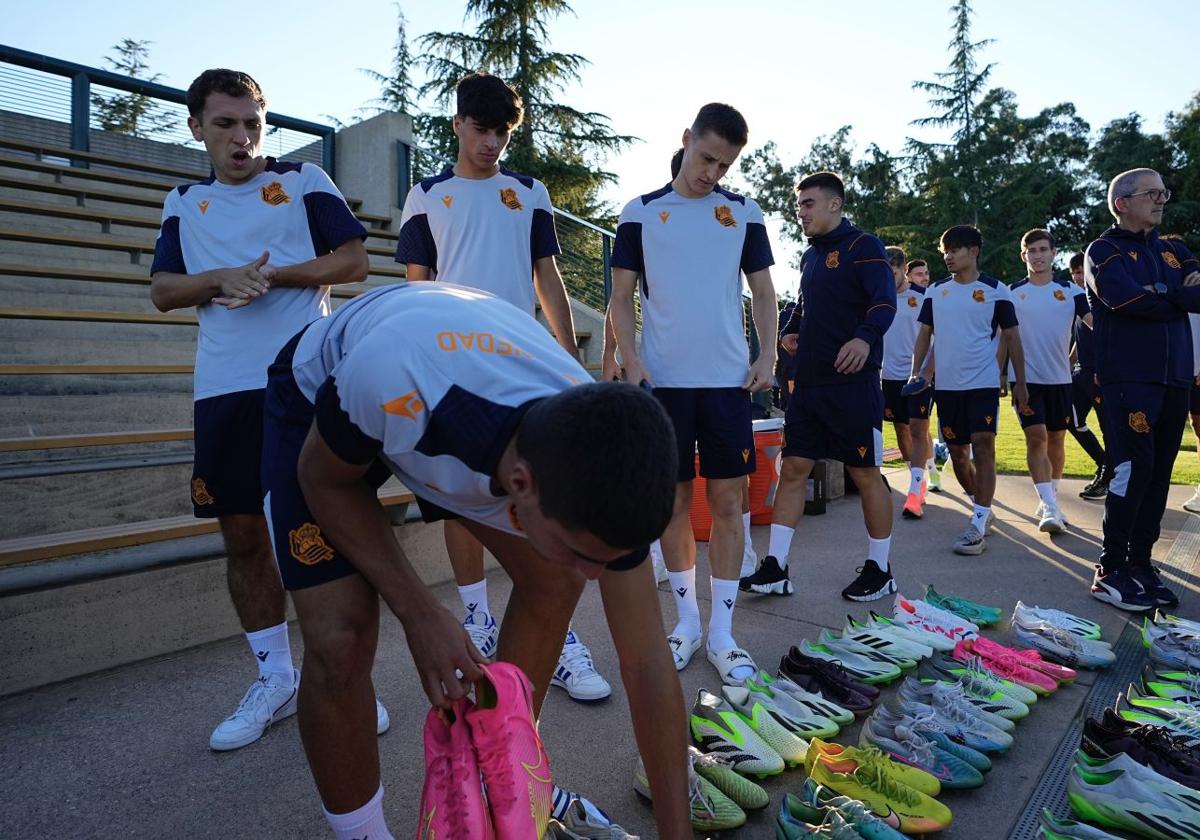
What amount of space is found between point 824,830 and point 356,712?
3.86 ft

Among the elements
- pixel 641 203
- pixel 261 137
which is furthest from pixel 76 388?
pixel 641 203

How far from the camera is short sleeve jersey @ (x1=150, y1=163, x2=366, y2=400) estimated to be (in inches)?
106

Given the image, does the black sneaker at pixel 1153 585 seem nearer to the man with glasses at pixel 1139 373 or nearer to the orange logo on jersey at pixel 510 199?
the man with glasses at pixel 1139 373

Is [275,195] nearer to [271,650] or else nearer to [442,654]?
[271,650]

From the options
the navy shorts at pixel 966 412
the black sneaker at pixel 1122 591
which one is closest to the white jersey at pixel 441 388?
the black sneaker at pixel 1122 591

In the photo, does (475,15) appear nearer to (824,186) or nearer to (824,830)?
(824,186)

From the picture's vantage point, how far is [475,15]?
67.1ft

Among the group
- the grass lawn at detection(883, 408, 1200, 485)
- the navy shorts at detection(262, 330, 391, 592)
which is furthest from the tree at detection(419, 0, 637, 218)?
the navy shorts at detection(262, 330, 391, 592)

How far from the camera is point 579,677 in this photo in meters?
2.94

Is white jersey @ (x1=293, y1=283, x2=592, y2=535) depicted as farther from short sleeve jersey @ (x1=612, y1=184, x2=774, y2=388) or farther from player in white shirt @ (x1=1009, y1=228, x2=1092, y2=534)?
player in white shirt @ (x1=1009, y1=228, x2=1092, y2=534)

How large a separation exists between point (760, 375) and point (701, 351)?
288 mm

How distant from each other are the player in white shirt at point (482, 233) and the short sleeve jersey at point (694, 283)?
41cm

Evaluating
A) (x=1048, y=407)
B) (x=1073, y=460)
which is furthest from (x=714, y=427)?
(x=1073, y=460)

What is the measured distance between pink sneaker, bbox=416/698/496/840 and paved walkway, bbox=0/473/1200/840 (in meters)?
0.76
